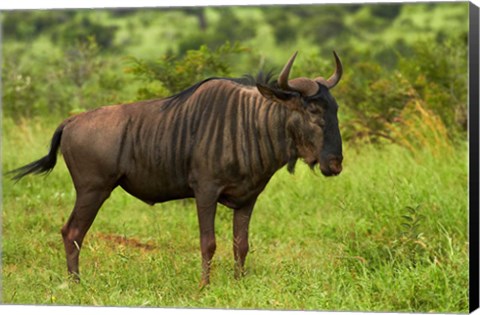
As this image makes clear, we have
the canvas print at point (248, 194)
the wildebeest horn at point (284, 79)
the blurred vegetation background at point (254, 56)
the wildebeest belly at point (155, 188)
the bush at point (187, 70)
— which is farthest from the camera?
the blurred vegetation background at point (254, 56)

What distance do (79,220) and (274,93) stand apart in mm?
1603

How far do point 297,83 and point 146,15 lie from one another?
1557 cm

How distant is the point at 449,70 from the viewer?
10.9 m

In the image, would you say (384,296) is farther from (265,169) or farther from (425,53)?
(425,53)

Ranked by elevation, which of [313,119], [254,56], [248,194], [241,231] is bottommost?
[241,231]

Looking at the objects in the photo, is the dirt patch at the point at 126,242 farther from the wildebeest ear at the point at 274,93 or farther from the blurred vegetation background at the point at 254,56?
the wildebeest ear at the point at 274,93

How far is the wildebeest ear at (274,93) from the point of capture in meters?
6.19

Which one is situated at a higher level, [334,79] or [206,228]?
[334,79]

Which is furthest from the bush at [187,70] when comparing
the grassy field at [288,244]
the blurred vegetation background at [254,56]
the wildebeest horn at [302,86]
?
the wildebeest horn at [302,86]

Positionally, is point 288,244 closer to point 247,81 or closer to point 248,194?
point 248,194

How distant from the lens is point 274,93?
245 inches

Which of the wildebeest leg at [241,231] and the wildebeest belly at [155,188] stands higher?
the wildebeest belly at [155,188]

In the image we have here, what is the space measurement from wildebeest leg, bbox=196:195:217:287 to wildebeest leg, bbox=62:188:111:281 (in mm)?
754

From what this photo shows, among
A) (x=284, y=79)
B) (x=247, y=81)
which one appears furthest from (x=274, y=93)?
(x=247, y=81)
